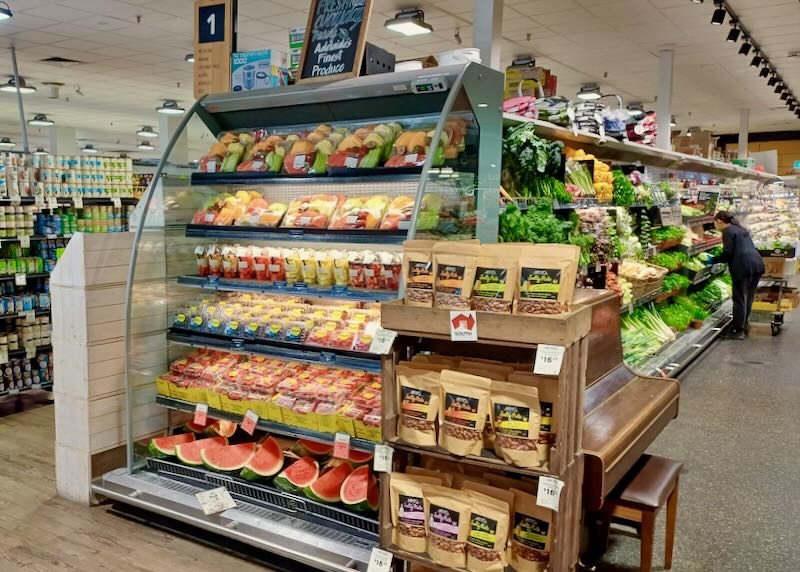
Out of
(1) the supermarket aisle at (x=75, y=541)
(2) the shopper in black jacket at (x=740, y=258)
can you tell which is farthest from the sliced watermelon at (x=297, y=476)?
(2) the shopper in black jacket at (x=740, y=258)

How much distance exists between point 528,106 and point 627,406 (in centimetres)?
219

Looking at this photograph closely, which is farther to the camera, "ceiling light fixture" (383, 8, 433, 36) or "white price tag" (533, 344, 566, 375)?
"ceiling light fixture" (383, 8, 433, 36)

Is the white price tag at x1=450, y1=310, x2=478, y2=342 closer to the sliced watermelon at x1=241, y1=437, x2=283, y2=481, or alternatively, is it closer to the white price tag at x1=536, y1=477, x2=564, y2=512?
the white price tag at x1=536, y1=477, x2=564, y2=512

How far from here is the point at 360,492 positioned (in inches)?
126

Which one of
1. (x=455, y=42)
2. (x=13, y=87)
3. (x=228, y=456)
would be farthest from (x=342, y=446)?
(x=13, y=87)

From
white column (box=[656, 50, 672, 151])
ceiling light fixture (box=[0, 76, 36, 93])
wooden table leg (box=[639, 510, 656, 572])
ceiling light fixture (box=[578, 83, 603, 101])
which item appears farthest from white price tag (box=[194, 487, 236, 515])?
ceiling light fixture (box=[578, 83, 603, 101])

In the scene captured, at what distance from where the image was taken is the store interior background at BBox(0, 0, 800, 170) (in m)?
7.97

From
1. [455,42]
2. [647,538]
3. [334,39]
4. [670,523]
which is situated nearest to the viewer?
[647,538]

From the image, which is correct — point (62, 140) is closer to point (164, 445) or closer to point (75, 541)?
point (164, 445)

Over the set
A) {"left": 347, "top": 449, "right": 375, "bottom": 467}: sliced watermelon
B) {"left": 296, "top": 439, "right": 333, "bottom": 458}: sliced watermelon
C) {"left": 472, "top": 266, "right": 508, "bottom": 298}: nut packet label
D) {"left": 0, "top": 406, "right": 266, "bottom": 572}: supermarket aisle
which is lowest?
{"left": 0, "top": 406, "right": 266, "bottom": 572}: supermarket aisle

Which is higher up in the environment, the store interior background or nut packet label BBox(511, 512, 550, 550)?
the store interior background

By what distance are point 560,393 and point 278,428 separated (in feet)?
5.76

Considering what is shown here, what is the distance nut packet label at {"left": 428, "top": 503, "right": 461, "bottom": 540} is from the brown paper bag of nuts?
0.74 ft

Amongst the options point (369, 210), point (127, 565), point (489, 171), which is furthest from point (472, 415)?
point (127, 565)
